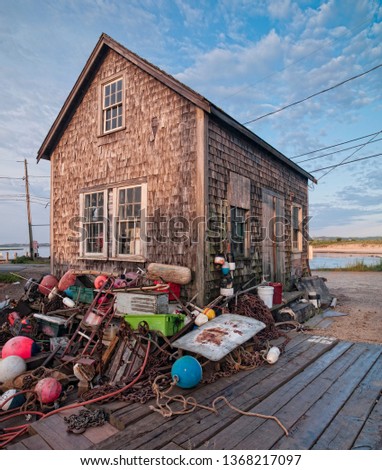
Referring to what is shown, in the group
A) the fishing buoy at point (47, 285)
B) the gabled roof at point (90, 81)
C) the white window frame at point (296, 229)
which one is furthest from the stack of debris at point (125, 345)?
the white window frame at point (296, 229)

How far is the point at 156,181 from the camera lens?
7.72m

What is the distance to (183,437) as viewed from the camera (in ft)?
9.35

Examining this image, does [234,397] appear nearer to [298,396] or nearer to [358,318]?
[298,396]

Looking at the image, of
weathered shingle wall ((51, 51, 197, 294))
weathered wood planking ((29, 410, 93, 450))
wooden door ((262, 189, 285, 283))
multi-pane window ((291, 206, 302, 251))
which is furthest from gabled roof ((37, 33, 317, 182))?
weathered wood planking ((29, 410, 93, 450))

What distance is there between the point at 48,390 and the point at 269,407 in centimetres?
285

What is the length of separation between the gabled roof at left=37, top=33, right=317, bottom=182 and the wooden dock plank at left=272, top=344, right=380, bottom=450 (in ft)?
18.4

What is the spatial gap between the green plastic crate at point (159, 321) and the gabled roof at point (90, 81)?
4.46 metres

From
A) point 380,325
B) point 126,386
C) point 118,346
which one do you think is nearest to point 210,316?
point 118,346

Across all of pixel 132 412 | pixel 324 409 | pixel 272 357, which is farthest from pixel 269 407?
pixel 132 412

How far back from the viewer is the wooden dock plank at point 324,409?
279 centimetres

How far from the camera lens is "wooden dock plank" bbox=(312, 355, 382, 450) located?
2.77 metres

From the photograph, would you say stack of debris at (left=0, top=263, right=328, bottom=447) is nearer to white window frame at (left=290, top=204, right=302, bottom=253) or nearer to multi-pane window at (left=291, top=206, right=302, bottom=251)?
white window frame at (left=290, top=204, right=302, bottom=253)

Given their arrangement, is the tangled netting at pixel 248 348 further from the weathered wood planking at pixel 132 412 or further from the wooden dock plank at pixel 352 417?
the wooden dock plank at pixel 352 417
